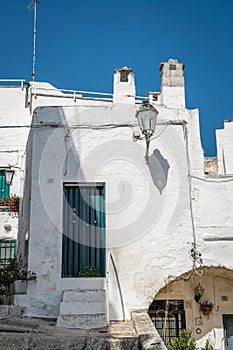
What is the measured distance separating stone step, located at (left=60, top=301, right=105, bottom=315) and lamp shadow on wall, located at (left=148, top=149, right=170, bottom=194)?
276 centimetres

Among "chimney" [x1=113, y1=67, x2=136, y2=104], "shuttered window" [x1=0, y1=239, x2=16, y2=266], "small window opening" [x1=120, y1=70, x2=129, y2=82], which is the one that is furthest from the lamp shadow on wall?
"shuttered window" [x1=0, y1=239, x2=16, y2=266]

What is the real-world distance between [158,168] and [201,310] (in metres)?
3.59

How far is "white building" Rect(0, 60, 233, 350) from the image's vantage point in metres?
8.88

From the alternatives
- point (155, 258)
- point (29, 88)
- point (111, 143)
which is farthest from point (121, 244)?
point (29, 88)

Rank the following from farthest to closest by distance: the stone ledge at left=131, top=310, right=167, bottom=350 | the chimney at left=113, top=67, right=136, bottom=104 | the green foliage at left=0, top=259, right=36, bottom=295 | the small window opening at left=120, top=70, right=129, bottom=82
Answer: the chimney at left=113, top=67, right=136, bottom=104, the small window opening at left=120, top=70, right=129, bottom=82, the green foliage at left=0, top=259, right=36, bottom=295, the stone ledge at left=131, top=310, right=167, bottom=350

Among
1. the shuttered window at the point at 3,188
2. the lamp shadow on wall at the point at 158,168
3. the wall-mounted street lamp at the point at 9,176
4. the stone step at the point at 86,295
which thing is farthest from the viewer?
the shuttered window at the point at 3,188

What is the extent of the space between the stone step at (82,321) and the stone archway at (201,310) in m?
3.34

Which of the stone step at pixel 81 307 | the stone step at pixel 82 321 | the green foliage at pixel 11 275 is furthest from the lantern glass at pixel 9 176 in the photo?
the stone step at pixel 82 321

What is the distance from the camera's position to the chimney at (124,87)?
1330 centimetres

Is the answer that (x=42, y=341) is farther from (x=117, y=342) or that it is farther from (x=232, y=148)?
(x=232, y=148)

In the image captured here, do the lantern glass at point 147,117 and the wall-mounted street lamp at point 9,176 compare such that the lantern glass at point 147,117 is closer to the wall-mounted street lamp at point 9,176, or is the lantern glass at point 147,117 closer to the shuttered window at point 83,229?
the shuttered window at point 83,229

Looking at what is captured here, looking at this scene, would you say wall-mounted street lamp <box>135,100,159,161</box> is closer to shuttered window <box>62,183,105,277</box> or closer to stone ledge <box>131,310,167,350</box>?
shuttered window <box>62,183,105,277</box>

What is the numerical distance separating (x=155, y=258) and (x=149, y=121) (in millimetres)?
2664

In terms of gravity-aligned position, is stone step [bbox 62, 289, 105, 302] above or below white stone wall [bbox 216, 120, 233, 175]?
below
